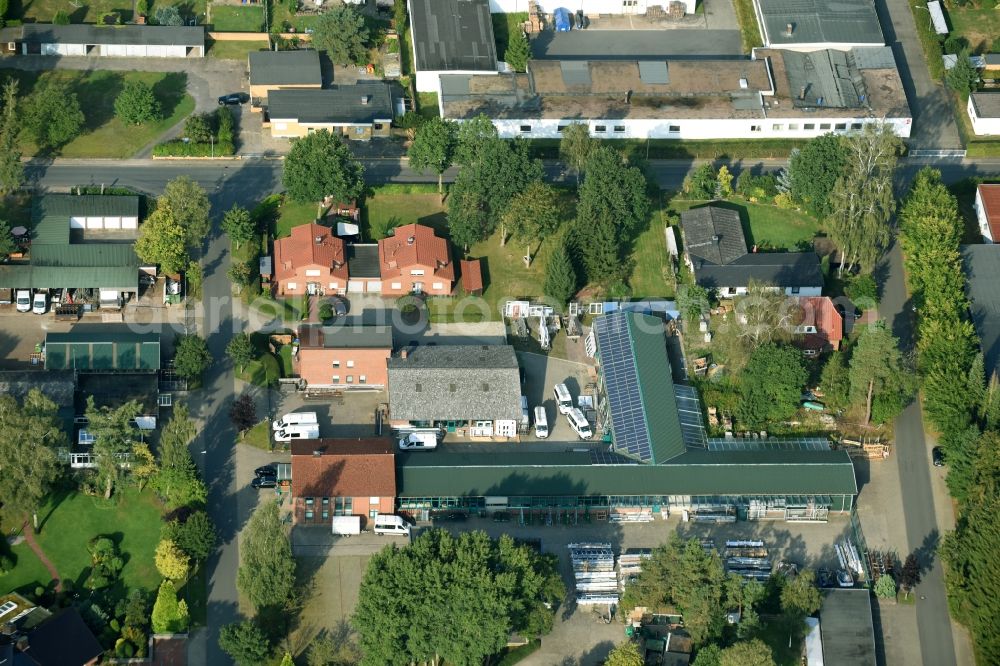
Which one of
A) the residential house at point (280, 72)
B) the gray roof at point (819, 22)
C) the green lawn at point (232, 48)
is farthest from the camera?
the gray roof at point (819, 22)

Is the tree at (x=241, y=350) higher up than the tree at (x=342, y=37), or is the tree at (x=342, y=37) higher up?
the tree at (x=342, y=37)

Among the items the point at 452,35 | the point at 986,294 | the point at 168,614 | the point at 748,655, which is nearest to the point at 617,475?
the point at 748,655

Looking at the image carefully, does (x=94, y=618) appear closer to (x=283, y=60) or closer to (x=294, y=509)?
(x=294, y=509)

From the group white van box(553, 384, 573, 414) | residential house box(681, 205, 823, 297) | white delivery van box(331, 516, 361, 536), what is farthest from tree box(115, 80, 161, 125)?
residential house box(681, 205, 823, 297)

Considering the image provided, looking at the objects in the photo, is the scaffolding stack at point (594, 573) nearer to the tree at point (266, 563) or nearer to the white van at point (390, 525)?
the white van at point (390, 525)

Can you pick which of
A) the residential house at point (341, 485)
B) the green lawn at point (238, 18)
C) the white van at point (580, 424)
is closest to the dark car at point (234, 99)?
the green lawn at point (238, 18)

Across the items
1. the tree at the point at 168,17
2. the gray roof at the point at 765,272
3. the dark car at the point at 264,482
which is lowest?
the dark car at the point at 264,482

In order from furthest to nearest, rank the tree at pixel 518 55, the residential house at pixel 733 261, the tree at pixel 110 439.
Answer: the tree at pixel 518 55 → the residential house at pixel 733 261 → the tree at pixel 110 439

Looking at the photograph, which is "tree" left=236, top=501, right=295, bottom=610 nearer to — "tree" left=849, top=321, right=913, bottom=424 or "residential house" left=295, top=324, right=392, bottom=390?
"residential house" left=295, top=324, right=392, bottom=390
